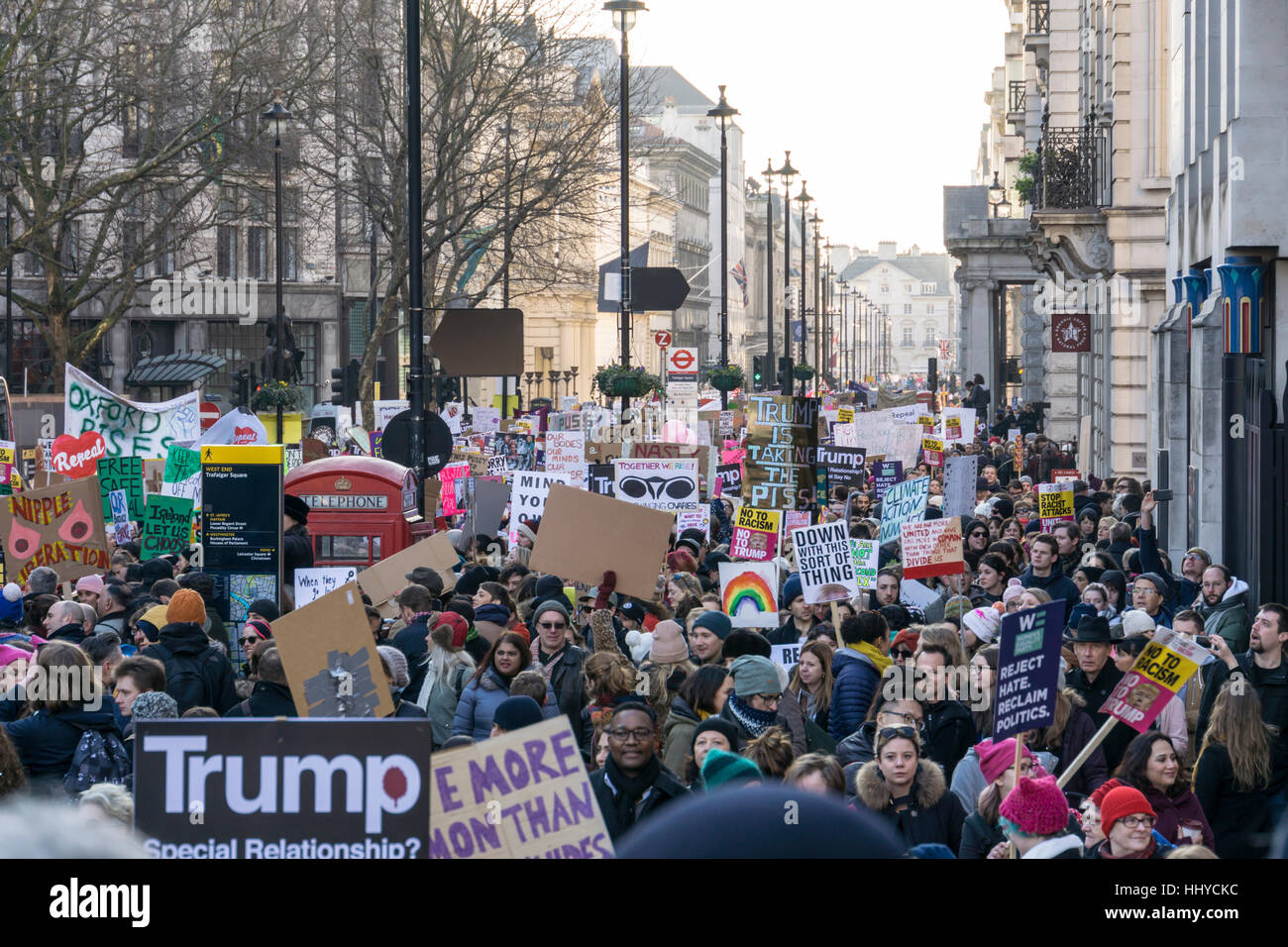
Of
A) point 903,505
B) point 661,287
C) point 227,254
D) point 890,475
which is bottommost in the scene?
point 903,505

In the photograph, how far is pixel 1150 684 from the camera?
775 centimetres

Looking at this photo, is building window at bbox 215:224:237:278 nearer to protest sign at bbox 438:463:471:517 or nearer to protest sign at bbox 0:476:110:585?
protest sign at bbox 438:463:471:517

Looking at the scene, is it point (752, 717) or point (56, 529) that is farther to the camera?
point (56, 529)

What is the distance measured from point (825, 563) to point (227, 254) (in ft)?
178

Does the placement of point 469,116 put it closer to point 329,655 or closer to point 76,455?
point 76,455

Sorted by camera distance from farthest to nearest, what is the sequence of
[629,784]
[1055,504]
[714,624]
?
[1055,504] → [714,624] → [629,784]

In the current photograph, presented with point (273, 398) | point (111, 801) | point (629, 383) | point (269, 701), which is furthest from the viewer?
point (273, 398)

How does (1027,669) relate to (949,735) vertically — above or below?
above

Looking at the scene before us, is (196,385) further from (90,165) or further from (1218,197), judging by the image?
(1218,197)

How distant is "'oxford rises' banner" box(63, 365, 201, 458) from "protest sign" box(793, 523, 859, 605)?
958 centimetres

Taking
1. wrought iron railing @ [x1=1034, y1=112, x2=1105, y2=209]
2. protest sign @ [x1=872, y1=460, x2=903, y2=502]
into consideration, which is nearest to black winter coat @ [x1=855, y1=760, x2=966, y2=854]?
protest sign @ [x1=872, y1=460, x2=903, y2=502]

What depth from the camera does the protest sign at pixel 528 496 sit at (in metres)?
16.8

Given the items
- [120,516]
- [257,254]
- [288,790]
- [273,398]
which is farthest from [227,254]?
[288,790]

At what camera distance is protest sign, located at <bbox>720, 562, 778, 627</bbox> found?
12.2m
